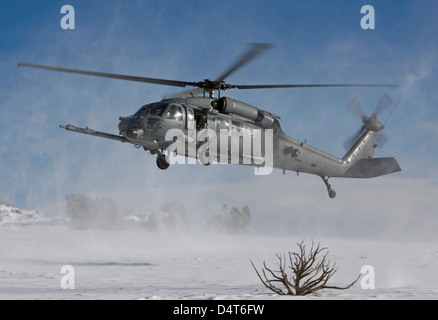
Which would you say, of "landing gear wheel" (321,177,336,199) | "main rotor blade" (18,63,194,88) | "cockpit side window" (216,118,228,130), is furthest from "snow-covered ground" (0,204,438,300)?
"main rotor blade" (18,63,194,88)

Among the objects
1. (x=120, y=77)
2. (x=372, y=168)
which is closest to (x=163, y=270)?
(x=120, y=77)


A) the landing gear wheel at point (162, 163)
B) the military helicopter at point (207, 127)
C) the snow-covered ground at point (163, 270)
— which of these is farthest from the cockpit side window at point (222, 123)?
the snow-covered ground at point (163, 270)

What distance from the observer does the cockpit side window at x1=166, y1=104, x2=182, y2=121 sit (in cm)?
1395

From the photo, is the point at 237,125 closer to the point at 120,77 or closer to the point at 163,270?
the point at 120,77

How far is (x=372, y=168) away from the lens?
20.5 m

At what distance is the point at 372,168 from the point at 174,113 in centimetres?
1148

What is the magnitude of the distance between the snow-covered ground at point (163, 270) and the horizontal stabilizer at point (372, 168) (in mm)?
4274

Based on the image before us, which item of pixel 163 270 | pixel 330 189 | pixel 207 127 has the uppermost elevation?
pixel 207 127

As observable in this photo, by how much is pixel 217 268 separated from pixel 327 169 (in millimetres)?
7027

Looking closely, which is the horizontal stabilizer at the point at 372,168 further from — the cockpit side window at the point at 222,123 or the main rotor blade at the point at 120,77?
the main rotor blade at the point at 120,77

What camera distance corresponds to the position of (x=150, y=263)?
19.5m

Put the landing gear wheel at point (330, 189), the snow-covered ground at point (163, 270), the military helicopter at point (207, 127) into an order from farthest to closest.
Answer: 1. the landing gear wheel at point (330, 189)
2. the military helicopter at point (207, 127)
3. the snow-covered ground at point (163, 270)

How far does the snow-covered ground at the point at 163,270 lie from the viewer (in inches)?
442

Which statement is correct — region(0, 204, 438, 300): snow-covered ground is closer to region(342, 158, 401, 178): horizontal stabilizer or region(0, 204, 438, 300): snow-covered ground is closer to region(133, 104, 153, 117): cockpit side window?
region(342, 158, 401, 178): horizontal stabilizer
